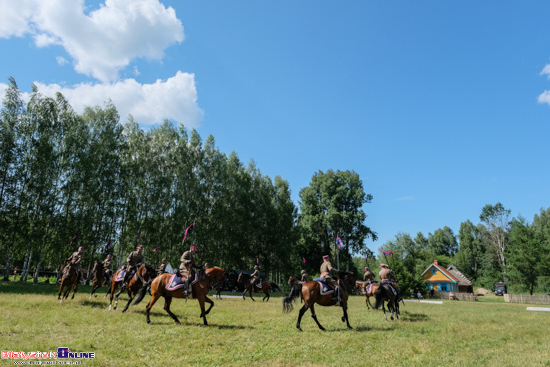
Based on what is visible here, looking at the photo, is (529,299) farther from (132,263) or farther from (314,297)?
(132,263)

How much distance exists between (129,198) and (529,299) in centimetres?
4613

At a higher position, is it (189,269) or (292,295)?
(189,269)

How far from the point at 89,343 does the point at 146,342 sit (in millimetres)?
1375

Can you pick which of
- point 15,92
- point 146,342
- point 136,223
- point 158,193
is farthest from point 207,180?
point 146,342

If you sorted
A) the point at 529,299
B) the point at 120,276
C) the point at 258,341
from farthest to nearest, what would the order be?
the point at 529,299, the point at 120,276, the point at 258,341

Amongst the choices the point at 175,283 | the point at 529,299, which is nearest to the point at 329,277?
the point at 175,283

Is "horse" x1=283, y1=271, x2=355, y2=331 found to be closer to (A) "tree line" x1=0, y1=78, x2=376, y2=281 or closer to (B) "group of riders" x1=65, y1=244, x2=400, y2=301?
(B) "group of riders" x1=65, y1=244, x2=400, y2=301

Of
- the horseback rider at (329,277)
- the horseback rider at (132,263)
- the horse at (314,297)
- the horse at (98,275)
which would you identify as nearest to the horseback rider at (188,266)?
the horse at (314,297)

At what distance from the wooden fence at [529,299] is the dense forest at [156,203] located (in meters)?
7.49

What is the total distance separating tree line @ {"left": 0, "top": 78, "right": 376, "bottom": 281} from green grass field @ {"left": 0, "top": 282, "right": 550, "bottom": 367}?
42.7 ft

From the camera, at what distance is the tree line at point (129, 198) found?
26.3 meters

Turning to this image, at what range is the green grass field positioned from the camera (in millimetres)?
7285

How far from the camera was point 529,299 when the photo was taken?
34969 mm

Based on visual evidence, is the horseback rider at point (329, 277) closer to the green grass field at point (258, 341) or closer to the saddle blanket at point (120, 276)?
the green grass field at point (258, 341)
